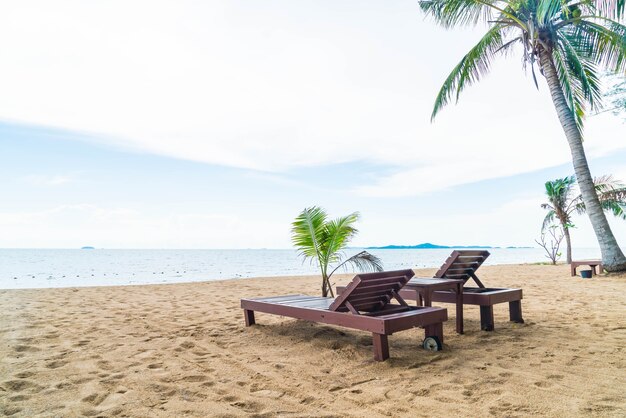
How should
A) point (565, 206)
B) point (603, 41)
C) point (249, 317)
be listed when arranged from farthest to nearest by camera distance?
1. point (565, 206)
2. point (603, 41)
3. point (249, 317)

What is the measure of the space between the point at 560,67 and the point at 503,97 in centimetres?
299

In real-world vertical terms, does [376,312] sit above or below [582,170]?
below

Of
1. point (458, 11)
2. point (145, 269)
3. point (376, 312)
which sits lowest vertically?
point (145, 269)

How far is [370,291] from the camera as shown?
369cm

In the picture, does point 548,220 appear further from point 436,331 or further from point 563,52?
point 436,331

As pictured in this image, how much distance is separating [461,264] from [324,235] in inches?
106

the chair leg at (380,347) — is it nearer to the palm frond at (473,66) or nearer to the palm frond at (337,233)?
the palm frond at (337,233)

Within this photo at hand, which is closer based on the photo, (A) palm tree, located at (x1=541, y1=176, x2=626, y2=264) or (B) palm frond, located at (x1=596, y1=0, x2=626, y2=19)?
(B) palm frond, located at (x1=596, y1=0, x2=626, y2=19)

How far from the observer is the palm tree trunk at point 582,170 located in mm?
9695

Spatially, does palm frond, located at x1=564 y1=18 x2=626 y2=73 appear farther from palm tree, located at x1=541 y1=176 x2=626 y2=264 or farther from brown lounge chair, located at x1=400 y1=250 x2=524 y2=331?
brown lounge chair, located at x1=400 y1=250 x2=524 y2=331

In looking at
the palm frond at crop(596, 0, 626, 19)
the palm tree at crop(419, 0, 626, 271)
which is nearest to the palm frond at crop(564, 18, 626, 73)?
the palm tree at crop(419, 0, 626, 271)

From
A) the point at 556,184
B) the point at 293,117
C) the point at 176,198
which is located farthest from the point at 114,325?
the point at 176,198

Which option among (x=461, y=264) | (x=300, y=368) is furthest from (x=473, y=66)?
(x=300, y=368)

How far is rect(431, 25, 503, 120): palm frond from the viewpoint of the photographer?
10531 millimetres
